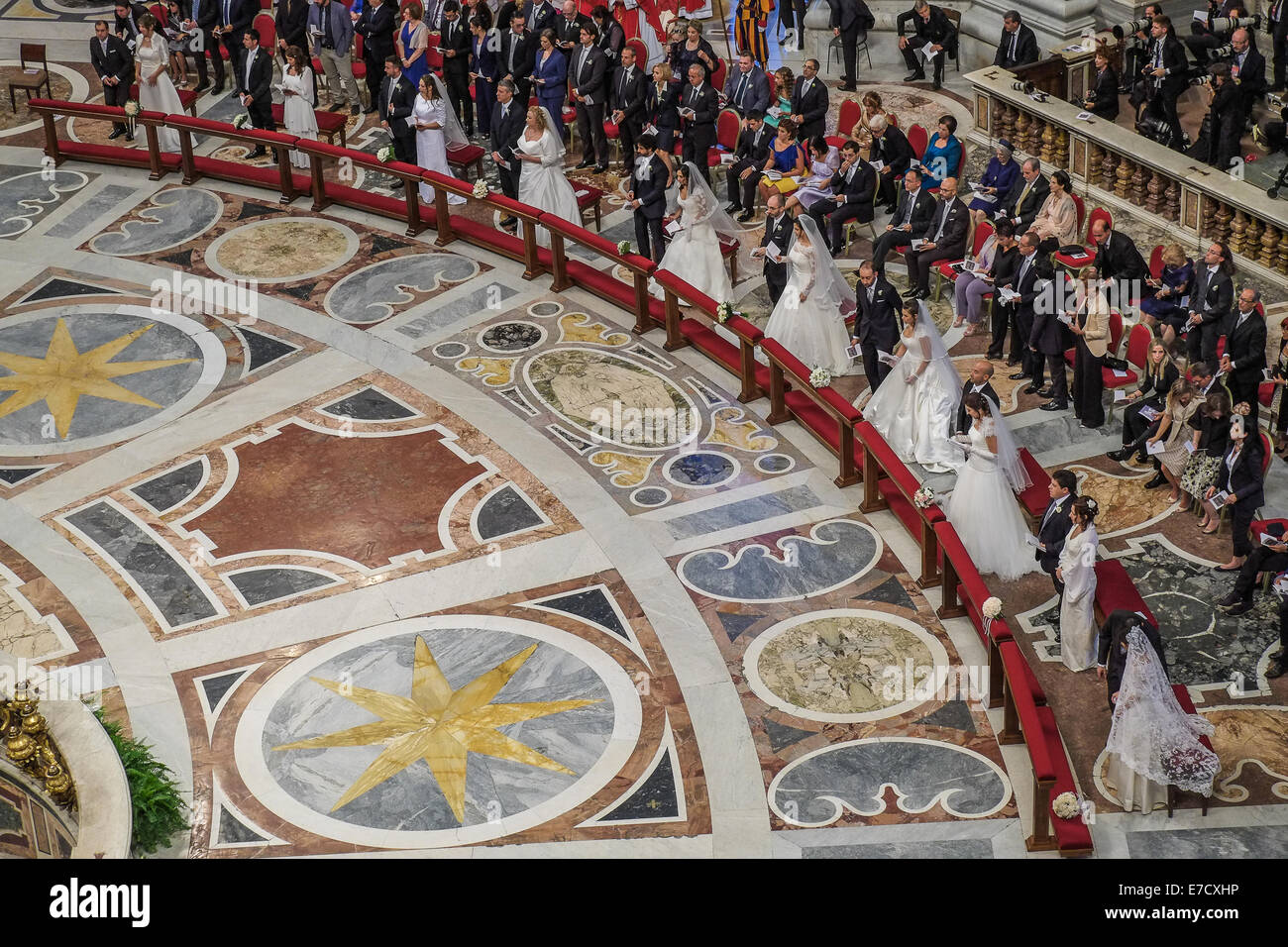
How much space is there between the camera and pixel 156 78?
2045cm

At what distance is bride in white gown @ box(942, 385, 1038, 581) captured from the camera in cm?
1287

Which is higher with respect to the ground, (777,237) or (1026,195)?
(1026,195)

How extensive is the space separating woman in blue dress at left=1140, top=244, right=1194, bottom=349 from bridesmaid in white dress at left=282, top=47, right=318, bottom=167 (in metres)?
9.50

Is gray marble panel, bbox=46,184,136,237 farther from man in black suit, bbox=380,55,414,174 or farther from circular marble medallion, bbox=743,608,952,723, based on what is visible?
circular marble medallion, bbox=743,608,952,723

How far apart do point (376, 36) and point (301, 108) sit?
5.42ft

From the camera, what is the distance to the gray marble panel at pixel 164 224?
18359mm

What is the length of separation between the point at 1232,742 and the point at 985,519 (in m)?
2.54

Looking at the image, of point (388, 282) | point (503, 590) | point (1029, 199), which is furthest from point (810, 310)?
point (388, 282)

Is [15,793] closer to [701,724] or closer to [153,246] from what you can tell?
[701,724]

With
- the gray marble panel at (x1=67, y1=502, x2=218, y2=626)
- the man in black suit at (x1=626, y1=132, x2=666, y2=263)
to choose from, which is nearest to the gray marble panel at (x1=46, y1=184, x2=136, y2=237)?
the gray marble panel at (x1=67, y1=502, x2=218, y2=626)

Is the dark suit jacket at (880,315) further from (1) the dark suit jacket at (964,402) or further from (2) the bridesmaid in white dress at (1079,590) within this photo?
(2) the bridesmaid in white dress at (1079,590)

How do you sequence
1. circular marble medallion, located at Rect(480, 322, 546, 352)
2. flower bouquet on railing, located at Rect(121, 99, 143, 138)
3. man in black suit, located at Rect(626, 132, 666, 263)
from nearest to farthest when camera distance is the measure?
circular marble medallion, located at Rect(480, 322, 546, 352), man in black suit, located at Rect(626, 132, 666, 263), flower bouquet on railing, located at Rect(121, 99, 143, 138)

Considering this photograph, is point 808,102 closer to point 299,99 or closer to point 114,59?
point 299,99

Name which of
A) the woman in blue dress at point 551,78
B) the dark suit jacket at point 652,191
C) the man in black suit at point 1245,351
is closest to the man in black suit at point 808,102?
the dark suit jacket at point 652,191
